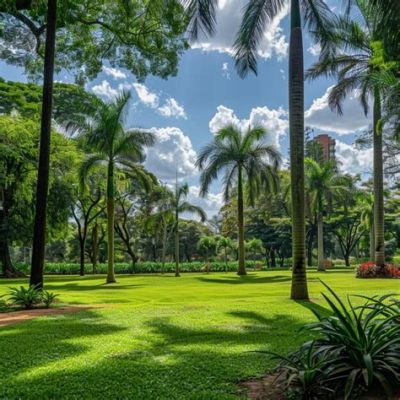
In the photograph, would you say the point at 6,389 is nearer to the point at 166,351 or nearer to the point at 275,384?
the point at 166,351

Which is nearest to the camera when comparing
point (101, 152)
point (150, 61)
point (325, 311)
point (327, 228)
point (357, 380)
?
point (357, 380)

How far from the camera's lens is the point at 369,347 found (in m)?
4.41

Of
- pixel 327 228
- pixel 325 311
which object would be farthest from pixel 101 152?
pixel 327 228

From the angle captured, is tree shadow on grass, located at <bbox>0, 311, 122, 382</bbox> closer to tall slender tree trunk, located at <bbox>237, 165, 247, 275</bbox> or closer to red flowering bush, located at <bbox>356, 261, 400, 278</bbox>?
red flowering bush, located at <bbox>356, 261, 400, 278</bbox>

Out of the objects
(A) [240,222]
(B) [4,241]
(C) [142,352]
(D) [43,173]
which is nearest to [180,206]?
(A) [240,222]

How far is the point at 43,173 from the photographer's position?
13.6m

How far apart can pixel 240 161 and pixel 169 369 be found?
2678cm

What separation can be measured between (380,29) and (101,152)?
65.2 feet

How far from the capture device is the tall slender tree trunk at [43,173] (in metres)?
13.4

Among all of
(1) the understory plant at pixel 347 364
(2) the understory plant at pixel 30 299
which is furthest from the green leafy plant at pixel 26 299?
(1) the understory plant at pixel 347 364

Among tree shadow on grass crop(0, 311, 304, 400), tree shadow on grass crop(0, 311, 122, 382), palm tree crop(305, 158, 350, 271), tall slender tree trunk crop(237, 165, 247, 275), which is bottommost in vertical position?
tree shadow on grass crop(0, 311, 122, 382)

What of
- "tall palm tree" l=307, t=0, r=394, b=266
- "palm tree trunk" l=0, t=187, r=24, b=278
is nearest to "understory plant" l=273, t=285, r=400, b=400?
"tall palm tree" l=307, t=0, r=394, b=266

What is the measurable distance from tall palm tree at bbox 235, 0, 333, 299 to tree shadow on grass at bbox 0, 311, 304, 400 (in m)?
5.42

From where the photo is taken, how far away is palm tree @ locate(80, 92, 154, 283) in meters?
25.5
